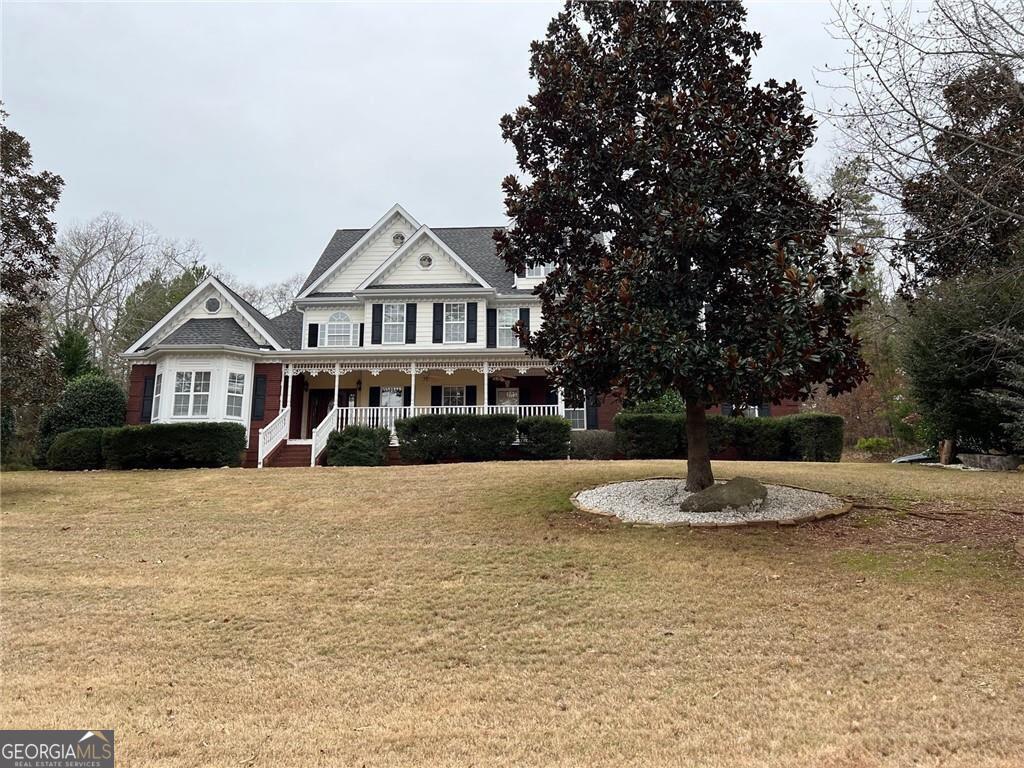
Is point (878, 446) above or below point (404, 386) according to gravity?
below

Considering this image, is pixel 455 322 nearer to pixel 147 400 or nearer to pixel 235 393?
pixel 235 393

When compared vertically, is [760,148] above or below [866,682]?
above

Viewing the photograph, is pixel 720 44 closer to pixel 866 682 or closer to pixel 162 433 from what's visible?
pixel 866 682

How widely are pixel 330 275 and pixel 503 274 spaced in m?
6.36

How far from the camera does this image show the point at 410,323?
22609 millimetres

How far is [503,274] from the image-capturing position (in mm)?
24234


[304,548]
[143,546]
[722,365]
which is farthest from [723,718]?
[143,546]

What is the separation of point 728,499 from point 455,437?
950 cm

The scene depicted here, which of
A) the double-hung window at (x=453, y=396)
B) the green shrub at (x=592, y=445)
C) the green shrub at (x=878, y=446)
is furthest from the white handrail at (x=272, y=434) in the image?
the green shrub at (x=878, y=446)

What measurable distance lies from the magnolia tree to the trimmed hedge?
301 inches

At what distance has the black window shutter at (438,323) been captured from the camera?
22.5 metres

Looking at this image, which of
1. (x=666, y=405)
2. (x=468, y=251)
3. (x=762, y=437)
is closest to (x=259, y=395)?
(x=468, y=251)

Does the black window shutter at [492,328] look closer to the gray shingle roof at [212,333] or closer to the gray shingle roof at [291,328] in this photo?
the gray shingle roof at [291,328]

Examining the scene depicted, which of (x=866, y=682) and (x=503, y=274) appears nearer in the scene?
(x=866, y=682)
